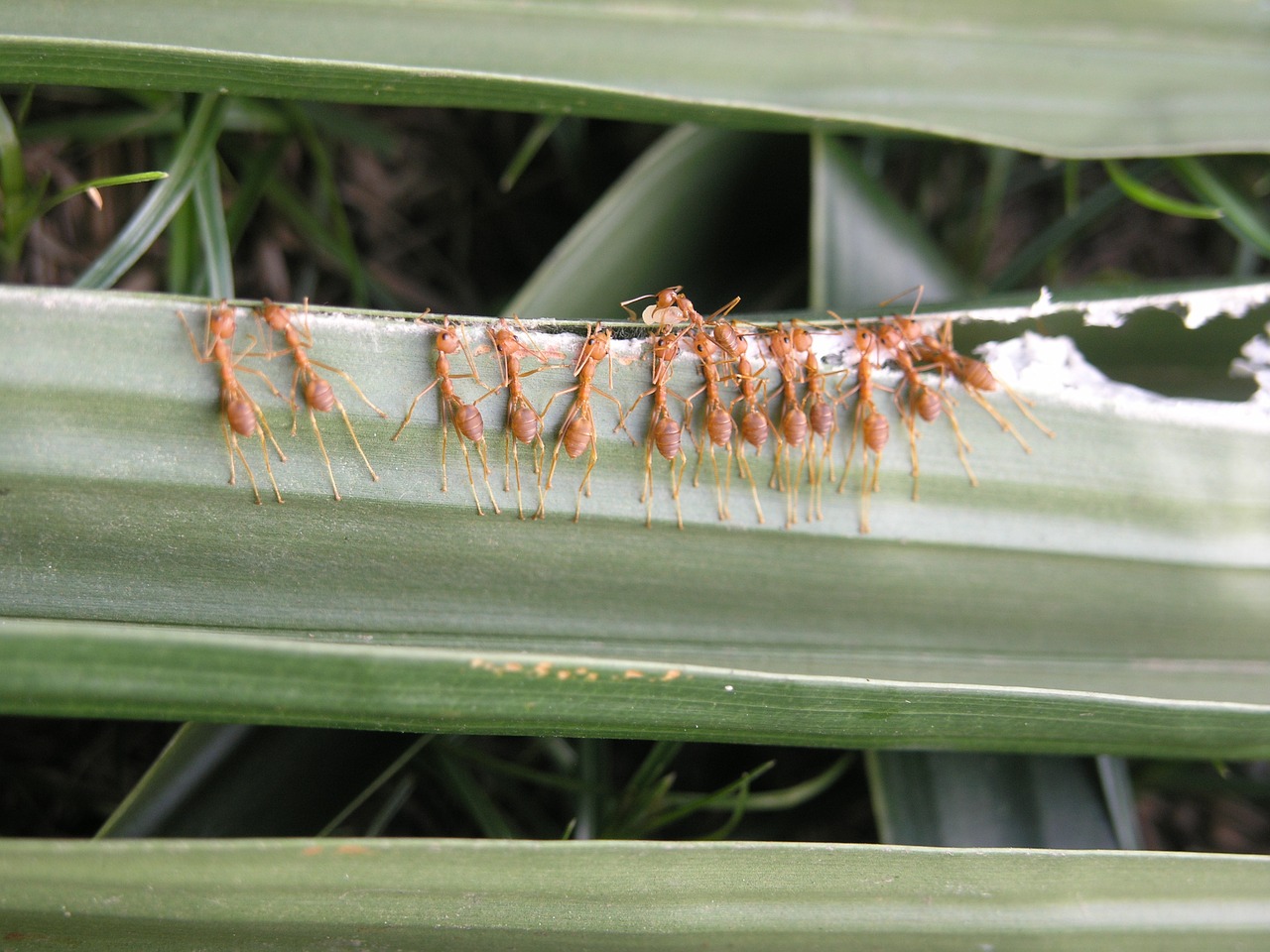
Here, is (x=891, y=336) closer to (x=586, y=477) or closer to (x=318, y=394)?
(x=586, y=477)

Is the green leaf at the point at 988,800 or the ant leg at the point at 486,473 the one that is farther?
the green leaf at the point at 988,800

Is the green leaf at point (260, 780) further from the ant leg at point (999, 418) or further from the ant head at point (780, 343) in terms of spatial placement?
the ant leg at point (999, 418)

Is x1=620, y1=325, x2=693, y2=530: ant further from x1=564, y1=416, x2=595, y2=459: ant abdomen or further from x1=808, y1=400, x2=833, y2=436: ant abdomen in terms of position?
x1=808, y1=400, x2=833, y2=436: ant abdomen

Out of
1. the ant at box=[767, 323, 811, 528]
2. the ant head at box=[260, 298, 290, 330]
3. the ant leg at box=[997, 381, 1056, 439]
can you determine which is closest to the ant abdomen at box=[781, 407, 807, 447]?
the ant at box=[767, 323, 811, 528]

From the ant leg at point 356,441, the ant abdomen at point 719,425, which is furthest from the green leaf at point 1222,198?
the ant leg at point 356,441

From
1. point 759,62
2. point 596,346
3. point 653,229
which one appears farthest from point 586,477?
point 759,62

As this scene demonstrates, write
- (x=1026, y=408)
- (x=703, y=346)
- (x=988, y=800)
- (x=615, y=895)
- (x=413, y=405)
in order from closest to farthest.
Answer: (x=615, y=895) < (x=413, y=405) < (x=703, y=346) < (x=1026, y=408) < (x=988, y=800)
